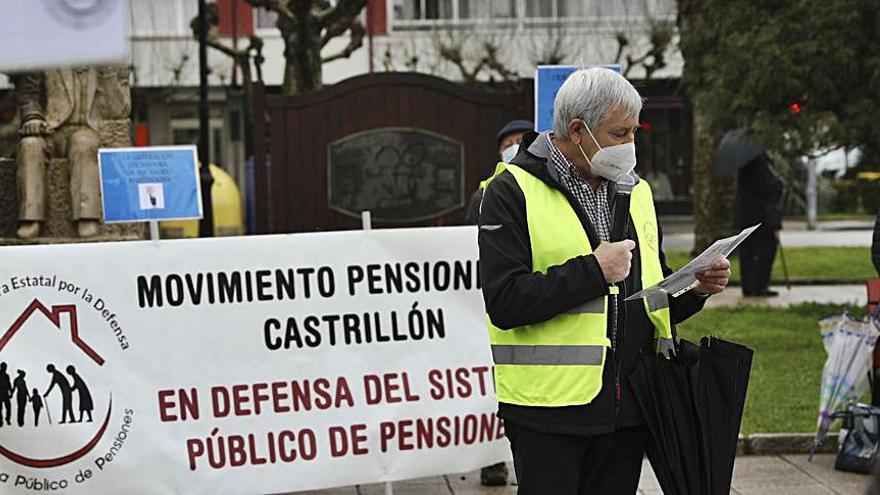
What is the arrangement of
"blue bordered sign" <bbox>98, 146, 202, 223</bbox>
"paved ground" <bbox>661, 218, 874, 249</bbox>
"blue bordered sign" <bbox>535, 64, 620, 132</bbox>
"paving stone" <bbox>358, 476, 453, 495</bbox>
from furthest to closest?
"paved ground" <bbox>661, 218, 874, 249</bbox>
"blue bordered sign" <bbox>98, 146, 202, 223</bbox>
"blue bordered sign" <bbox>535, 64, 620, 132</bbox>
"paving stone" <bbox>358, 476, 453, 495</bbox>

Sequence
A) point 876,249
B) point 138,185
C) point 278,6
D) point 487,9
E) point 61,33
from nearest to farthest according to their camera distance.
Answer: point 61,33, point 876,249, point 138,185, point 278,6, point 487,9

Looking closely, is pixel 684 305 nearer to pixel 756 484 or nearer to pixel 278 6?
pixel 756 484

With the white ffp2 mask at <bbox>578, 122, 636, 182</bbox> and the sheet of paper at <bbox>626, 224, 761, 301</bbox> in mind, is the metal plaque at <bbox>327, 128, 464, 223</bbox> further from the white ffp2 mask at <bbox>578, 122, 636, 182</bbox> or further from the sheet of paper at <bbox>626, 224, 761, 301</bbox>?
the sheet of paper at <bbox>626, 224, 761, 301</bbox>

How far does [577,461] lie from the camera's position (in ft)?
13.1

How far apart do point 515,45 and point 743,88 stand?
89.5 ft

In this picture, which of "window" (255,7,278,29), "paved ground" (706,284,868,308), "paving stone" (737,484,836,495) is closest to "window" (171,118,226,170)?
"window" (255,7,278,29)

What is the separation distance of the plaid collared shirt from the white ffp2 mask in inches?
2.4

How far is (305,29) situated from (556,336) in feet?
51.9

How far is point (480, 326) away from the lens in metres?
6.59

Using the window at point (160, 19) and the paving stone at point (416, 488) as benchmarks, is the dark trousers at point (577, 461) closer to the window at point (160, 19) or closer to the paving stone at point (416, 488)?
the paving stone at point (416, 488)

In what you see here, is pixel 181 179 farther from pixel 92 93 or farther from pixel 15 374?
pixel 15 374

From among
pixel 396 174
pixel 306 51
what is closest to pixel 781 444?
pixel 396 174

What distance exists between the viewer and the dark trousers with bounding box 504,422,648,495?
395 centimetres

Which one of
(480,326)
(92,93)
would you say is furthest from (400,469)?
(92,93)
